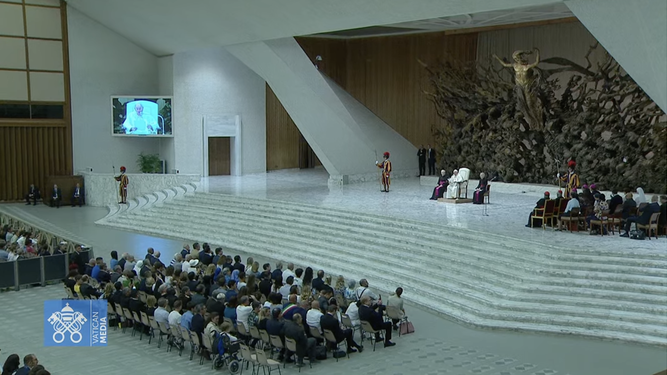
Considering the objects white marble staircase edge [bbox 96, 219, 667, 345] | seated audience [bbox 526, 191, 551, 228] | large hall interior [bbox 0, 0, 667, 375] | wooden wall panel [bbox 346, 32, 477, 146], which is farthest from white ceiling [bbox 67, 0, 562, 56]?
white marble staircase edge [bbox 96, 219, 667, 345]

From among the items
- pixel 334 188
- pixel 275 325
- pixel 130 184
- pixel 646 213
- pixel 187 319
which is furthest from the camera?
pixel 130 184

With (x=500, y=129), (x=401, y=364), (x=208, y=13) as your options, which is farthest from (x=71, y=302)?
(x=500, y=129)

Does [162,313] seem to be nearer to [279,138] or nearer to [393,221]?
[393,221]

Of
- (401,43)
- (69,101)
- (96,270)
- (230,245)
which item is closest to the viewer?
(96,270)

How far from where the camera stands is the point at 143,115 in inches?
A: 972

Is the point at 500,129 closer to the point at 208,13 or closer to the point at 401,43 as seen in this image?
the point at 401,43

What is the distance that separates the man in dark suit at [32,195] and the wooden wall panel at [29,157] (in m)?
0.31

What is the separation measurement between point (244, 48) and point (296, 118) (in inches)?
97.4

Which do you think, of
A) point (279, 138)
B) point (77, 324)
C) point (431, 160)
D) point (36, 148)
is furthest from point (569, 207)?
point (36, 148)

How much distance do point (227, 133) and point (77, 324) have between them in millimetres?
15159

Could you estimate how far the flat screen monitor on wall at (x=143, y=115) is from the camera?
2461 cm

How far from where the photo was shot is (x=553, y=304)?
11.3 meters

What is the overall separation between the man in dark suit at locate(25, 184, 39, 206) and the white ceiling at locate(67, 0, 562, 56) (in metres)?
5.89

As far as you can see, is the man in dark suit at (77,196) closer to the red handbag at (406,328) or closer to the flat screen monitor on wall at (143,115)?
the flat screen monitor on wall at (143,115)
